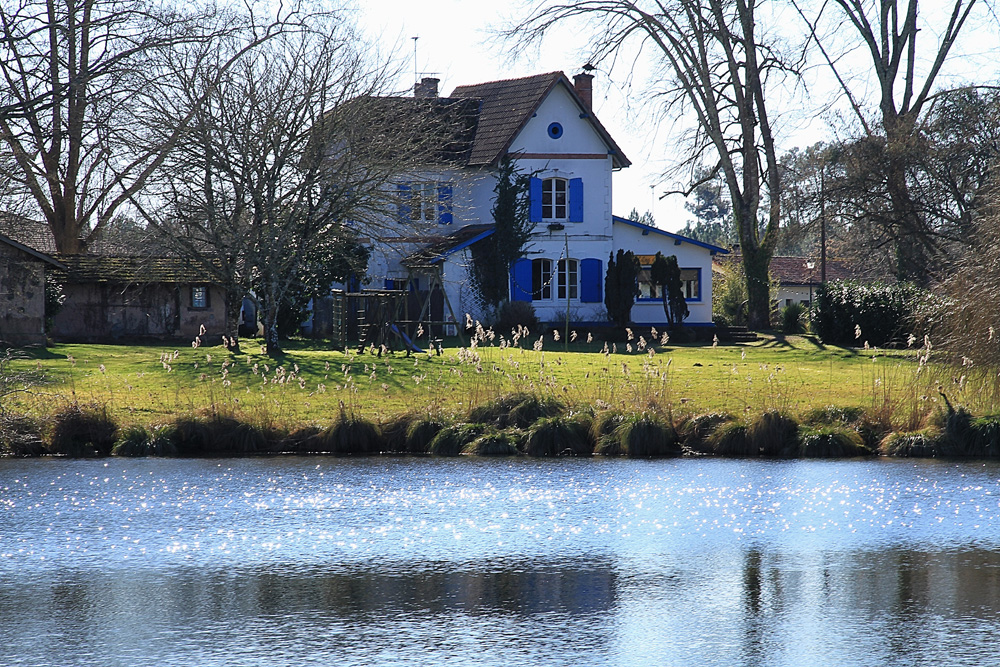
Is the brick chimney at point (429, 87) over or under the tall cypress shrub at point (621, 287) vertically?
over

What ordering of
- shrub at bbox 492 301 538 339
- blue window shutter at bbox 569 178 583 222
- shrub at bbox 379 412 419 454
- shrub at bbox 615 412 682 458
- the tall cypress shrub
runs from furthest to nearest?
blue window shutter at bbox 569 178 583 222, the tall cypress shrub, shrub at bbox 492 301 538 339, shrub at bbox 379 412 419 454, shrub at bbox 615 412 682 458

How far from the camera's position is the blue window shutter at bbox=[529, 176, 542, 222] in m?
39.5

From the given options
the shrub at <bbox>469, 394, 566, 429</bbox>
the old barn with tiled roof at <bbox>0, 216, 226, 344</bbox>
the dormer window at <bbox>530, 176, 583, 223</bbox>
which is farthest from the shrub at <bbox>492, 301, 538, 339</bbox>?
the shrub at <bbox>469, 394, 566, 429</bbox>

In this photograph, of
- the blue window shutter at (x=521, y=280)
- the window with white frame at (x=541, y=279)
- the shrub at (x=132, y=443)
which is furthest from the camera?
the window with white frame at (x=541, y=279)

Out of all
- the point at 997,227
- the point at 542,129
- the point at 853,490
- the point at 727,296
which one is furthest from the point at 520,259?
the point at 853,490

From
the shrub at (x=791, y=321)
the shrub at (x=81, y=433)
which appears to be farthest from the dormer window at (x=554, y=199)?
the shrub at (x=81, y=433)

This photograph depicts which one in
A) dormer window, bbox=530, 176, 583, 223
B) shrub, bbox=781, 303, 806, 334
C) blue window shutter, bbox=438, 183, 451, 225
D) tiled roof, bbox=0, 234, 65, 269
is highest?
dormer window, bbox=530, 176, 583, 223

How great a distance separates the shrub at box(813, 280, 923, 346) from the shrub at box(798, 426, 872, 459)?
1404 centimetres

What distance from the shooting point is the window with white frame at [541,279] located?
129 ft

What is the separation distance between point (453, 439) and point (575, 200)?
24414mm

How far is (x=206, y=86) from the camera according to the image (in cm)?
2592

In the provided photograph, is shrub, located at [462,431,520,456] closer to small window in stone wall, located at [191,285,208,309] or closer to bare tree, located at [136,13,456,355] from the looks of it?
bare tree, located at [136,13,456,355]

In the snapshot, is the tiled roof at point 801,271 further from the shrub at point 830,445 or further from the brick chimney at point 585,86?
the shrub at point 830,445

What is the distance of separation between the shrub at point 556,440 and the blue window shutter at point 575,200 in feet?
78.4
